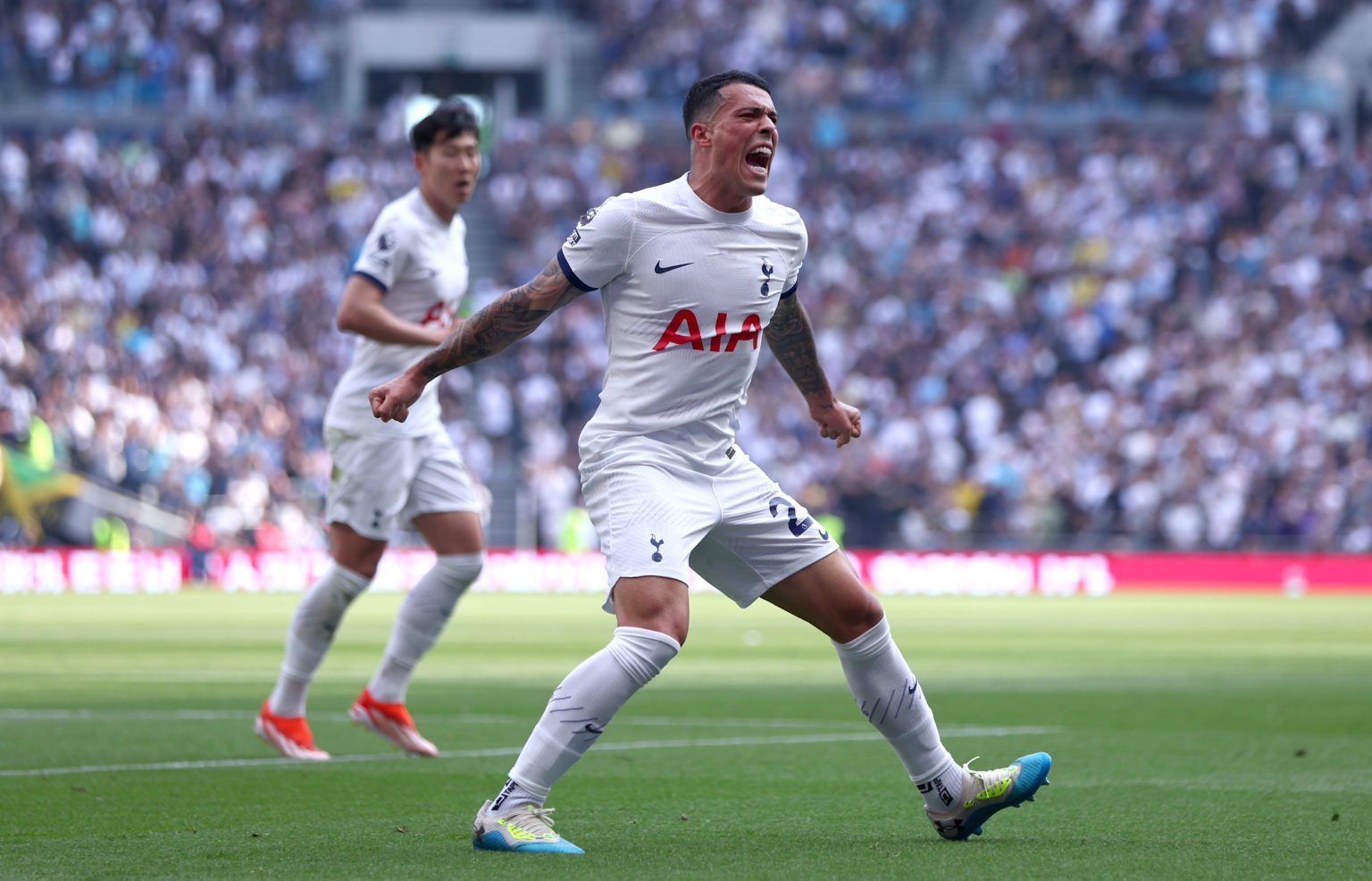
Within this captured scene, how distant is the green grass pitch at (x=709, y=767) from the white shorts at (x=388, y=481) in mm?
1039

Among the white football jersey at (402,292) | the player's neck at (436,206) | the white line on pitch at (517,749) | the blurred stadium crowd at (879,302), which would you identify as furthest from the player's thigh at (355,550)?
the blurred stadium crowd at (879,302)

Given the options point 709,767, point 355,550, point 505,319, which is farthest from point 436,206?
point 505,319

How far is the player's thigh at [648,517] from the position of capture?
560 cm


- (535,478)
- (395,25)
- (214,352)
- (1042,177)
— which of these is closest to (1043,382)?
(1042,177)

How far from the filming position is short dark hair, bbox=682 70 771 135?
5844 millimetres

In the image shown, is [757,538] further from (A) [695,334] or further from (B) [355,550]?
(B) [355,550]

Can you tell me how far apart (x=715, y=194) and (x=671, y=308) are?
1.21 feet

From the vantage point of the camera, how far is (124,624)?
20312 mm

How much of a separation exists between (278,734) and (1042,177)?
2894 cm

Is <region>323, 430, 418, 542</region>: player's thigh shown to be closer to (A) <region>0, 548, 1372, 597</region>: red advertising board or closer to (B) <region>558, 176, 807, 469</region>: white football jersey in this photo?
(B) <region>558, 176, 807, 469</region>: white football jersey

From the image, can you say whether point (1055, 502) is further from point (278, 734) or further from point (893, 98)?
point (278, 734)

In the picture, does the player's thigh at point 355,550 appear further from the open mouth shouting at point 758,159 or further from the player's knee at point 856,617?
the open mouth shouting at point 758,159

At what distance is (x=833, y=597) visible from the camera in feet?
19.3

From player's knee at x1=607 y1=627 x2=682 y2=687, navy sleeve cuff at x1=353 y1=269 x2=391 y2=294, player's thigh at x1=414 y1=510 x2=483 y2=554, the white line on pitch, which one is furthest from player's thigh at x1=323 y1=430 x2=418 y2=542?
player's knee at x1=607 y1=627 x2=682 y2=687
